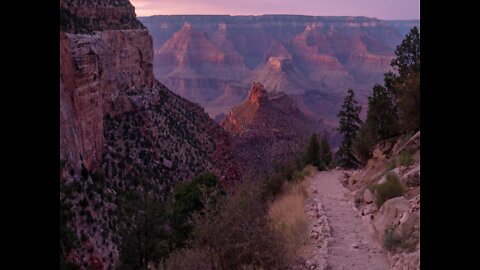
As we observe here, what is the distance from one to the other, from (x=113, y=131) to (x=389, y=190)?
1915 cm

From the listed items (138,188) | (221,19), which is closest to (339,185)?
(138,188)

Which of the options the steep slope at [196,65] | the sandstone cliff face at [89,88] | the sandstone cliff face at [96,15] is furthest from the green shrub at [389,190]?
the steep slope at [196,65]

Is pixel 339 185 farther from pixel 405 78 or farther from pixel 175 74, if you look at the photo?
pixel 175 74

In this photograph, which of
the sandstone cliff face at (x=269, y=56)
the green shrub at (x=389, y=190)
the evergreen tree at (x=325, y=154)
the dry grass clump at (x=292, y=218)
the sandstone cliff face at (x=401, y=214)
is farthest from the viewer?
the sandstone cliff face at (x=269, y=56)

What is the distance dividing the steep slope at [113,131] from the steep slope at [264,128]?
481cm

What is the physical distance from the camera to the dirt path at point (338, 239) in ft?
25.2

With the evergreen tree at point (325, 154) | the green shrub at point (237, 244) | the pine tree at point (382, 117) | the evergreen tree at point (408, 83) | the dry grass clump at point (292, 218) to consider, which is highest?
the evergreen tree at point (408, 83)

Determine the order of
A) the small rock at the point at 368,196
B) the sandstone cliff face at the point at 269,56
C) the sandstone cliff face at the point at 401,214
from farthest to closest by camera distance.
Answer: the sandstone cliff face at the point at 269,56, the small rock at the point at 368,196, the sandstone cliff face at the point at 401,214

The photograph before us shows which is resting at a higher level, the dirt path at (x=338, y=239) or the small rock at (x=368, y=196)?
the small rock at (x=368, y=196)

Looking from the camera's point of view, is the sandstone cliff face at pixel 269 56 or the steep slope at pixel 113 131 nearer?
the steep slope at pixel 113 131

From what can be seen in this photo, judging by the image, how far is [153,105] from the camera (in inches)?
1216

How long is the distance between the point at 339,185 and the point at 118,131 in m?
14.3

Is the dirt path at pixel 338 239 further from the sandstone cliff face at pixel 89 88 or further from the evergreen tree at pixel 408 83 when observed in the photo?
the sandstone cliff face at pixel 89 88

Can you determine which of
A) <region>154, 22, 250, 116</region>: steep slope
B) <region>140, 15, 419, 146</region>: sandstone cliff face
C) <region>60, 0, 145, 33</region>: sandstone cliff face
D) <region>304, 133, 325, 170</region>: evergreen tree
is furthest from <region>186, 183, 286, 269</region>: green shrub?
<region>154, 22, 250, 116</region>: steep slope
